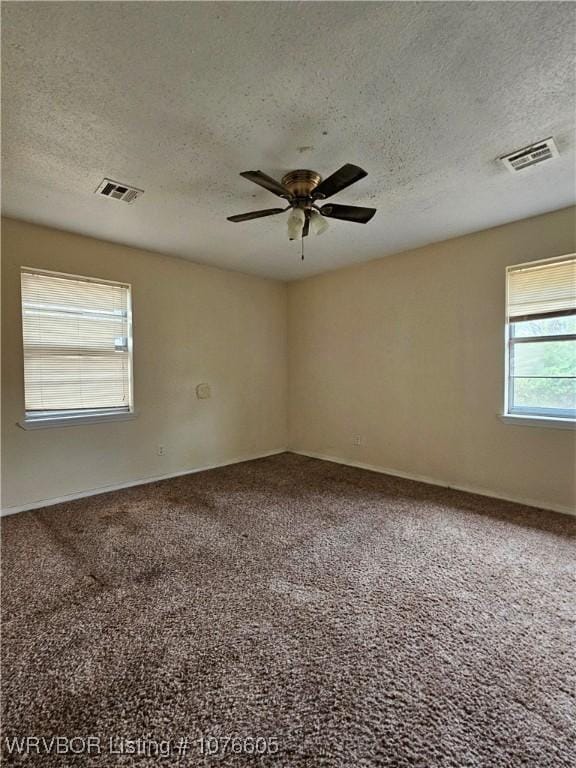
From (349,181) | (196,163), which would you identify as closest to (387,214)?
(349,181)

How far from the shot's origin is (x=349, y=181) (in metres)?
2.00

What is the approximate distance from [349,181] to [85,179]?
177cm

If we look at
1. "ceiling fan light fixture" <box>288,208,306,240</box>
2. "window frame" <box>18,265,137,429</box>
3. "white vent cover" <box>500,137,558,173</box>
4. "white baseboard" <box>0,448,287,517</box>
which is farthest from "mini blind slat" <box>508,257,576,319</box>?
"window frame" <box>18,265,137,429</box>

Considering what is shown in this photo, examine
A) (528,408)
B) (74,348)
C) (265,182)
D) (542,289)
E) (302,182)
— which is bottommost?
(528,408)

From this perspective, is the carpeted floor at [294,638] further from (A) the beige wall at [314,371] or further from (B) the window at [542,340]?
(B) the window at [542,340]

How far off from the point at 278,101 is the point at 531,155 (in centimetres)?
162

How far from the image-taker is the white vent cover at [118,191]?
2.47 meters

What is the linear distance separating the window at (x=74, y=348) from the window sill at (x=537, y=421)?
3787 millimetres

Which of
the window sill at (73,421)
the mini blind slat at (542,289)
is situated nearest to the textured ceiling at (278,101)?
the mini blind slat at (542,289)

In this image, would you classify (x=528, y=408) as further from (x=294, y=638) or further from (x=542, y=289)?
(x=294, y=638)

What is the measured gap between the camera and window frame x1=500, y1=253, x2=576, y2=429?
3047mm

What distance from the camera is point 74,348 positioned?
3482 mm

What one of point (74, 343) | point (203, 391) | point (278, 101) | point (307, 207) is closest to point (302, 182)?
point (307, 207)

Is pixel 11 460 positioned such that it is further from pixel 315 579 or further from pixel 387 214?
pixel 387 214
